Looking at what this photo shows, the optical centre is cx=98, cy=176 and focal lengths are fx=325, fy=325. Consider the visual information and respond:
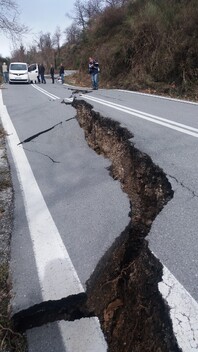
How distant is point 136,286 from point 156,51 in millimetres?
15527

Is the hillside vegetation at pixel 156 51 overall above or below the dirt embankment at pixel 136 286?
above

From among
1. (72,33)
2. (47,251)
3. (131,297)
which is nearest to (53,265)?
(47,251)

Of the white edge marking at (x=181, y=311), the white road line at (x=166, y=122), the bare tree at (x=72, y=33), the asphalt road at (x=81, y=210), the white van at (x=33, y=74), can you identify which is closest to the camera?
the white edge marking at (x=181, y=311)

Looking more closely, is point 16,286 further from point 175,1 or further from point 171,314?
point 175,1

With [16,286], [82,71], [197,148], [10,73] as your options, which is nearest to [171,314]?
[16,286]

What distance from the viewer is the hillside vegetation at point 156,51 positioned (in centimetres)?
1356

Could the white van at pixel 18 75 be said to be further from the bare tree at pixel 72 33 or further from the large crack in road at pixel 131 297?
the bare tree at pixel 72 33

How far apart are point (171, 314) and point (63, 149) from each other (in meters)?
4.02

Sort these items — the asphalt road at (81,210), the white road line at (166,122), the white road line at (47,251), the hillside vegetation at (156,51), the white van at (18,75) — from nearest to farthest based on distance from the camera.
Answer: the white road line at (47,251), the asphalt road at (81,210), the white road line at (166,122), the hillside vegetation at (156,51), the white van at (18,75)

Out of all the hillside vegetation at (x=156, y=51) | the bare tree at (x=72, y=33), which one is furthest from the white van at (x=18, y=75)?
the bare tree at (x=72, y=33)

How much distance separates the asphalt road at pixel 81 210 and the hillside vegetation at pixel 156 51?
7.74m

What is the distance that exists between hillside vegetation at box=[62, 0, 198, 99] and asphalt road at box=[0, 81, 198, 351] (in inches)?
305

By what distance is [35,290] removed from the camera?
7.16 feet

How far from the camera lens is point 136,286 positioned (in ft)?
7.40
